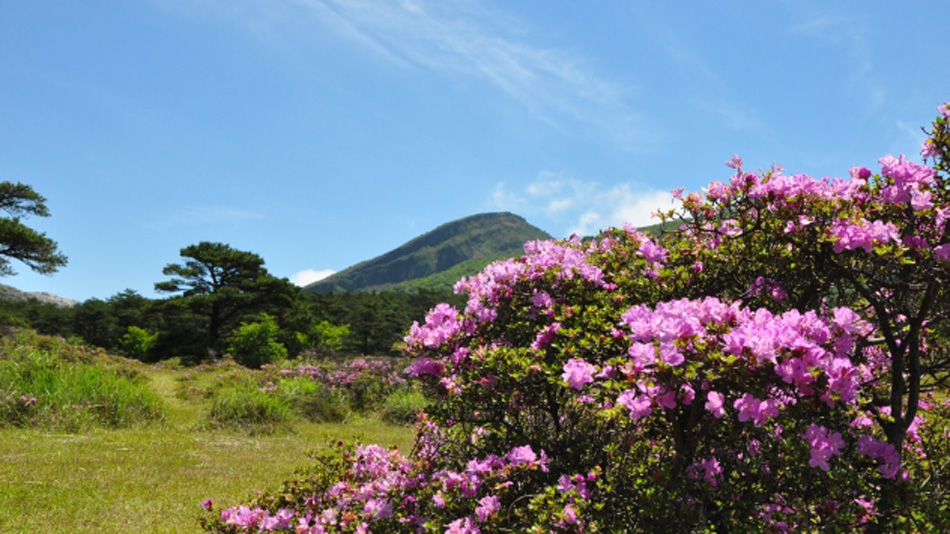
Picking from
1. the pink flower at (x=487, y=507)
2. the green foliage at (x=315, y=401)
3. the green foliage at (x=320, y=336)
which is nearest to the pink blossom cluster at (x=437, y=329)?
the pink flower at (x=487, y=507)

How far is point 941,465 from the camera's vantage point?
2631 mm

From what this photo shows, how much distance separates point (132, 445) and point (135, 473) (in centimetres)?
179

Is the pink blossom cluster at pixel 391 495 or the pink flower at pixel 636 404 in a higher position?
the pink flower at pixel 636 404

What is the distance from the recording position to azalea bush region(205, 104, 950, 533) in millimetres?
1939

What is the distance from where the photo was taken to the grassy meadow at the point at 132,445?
471cm

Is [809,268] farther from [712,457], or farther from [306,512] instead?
[306,512]

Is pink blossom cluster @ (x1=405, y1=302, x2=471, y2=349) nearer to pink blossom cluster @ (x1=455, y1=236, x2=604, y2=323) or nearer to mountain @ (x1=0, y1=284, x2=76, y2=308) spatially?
pink blossom cluster @ (x1=455, y1=236, x2=604, y2=323)

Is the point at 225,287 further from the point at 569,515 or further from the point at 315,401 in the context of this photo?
the point at 569,515

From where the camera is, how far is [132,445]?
7422mm

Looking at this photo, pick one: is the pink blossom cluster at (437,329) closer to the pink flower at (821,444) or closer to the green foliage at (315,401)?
the pink flower at (821,444)

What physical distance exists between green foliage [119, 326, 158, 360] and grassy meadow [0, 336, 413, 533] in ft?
71.0

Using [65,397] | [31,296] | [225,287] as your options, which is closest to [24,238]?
[225,287]

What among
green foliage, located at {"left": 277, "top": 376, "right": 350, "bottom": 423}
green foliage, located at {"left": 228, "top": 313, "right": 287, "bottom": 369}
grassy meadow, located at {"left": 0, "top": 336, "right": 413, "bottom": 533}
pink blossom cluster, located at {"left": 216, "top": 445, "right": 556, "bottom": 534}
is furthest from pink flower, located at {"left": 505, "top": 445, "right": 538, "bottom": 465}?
green foliage, located at {"left": 228, "top": 313, "right": 287, "bottom": 369}

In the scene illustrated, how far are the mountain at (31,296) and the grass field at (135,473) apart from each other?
70.6 metres
